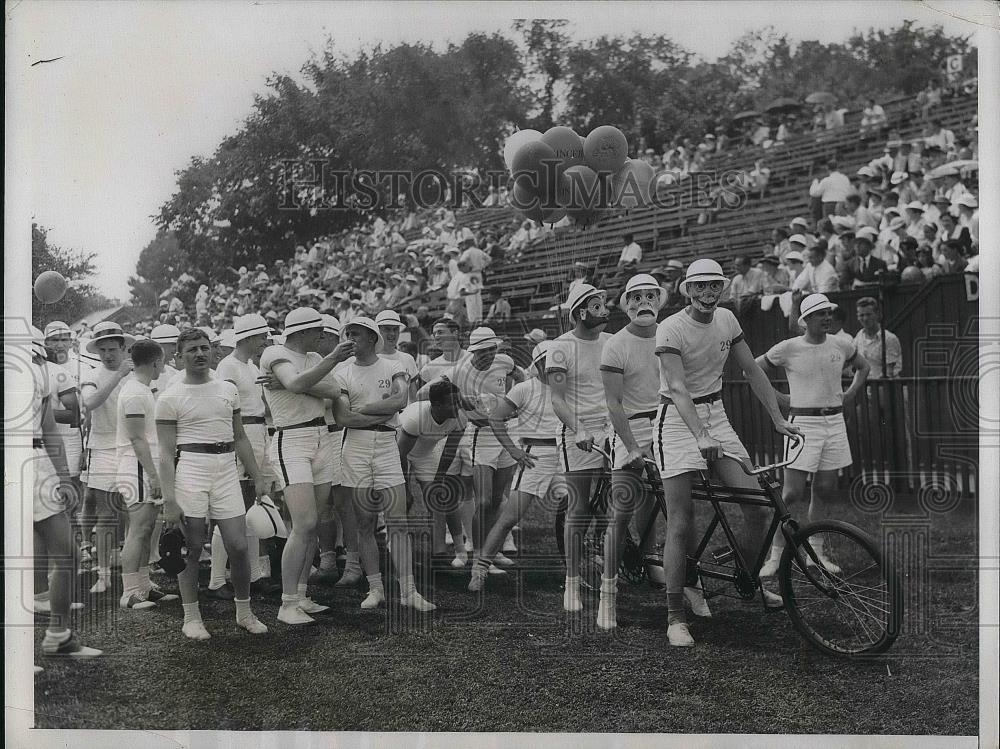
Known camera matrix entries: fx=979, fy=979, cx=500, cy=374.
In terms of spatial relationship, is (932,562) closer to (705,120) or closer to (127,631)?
(705,120)

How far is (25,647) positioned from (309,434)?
174cm

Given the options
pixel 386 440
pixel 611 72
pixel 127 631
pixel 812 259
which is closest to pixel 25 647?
pixel 127 631

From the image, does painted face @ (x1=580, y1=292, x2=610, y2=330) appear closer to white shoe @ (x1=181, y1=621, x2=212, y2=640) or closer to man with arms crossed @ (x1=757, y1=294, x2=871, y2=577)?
man with arms crossed @ (x1=757, y1=294, x2=871, y2=577)

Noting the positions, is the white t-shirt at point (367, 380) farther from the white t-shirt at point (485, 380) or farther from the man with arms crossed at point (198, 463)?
the man with arms crossed at point (198, 463)

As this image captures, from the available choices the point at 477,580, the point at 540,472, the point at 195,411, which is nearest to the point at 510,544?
the point at 477,580

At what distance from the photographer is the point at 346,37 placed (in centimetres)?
486

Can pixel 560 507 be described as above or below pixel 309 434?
below

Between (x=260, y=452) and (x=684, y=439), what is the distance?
88.2 inches

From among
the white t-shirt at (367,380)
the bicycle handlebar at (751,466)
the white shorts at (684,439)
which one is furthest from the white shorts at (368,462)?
the white shorts at (684,439)

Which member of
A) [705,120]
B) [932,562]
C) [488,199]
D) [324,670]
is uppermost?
[705,120]

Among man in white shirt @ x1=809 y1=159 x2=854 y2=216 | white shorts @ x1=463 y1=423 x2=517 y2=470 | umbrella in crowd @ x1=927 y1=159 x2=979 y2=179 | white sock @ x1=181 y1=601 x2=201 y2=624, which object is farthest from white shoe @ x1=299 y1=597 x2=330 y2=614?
umbrella in crowd @ x1=927 y1=159 x2=979 y2=179

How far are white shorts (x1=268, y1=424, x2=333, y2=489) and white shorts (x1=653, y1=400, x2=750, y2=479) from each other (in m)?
1.70

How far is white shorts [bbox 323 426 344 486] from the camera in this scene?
509 cm

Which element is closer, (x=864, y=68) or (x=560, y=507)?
(x=864, y=68)
